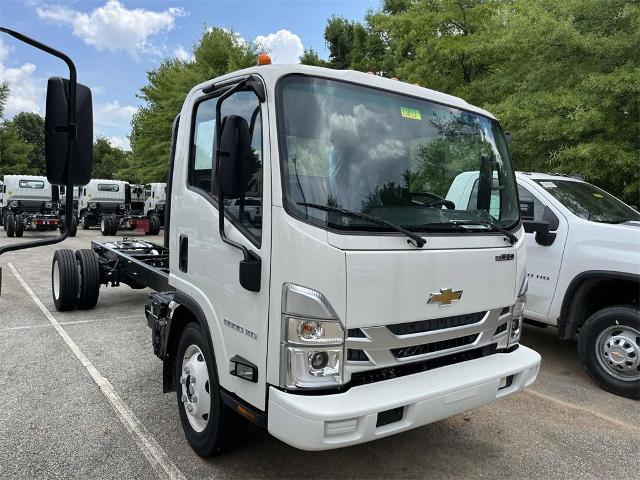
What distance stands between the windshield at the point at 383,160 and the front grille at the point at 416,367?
2.47 feet

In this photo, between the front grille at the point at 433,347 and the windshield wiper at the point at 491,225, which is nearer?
the front grille at the point at 433,347

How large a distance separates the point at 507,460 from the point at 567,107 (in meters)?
6.20

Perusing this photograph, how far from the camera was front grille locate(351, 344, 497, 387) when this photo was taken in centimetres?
253

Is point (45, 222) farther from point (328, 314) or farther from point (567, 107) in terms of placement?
point (328, 314)

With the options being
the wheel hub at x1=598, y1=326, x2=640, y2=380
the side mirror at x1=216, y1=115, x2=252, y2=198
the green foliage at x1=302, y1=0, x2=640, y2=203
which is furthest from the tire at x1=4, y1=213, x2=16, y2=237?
the wheel hub at x1=598, y1=326, x2=640, y2=380

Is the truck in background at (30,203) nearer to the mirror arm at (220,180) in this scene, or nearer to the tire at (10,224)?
the tire at (10,224)

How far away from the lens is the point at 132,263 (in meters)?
6.18

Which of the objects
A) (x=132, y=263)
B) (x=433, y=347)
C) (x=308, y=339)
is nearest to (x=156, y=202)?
(x=132, y=263)

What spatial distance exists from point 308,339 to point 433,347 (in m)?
0.82

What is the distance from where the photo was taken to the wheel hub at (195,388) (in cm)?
307

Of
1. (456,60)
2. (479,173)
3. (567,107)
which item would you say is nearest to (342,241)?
(479,173)

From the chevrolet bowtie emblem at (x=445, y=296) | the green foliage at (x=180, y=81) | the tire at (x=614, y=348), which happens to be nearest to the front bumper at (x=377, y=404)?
the chevrolet bowtie emblem at (x=445, y=296)

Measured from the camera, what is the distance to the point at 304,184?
2.48m

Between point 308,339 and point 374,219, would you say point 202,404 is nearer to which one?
point 308,339
